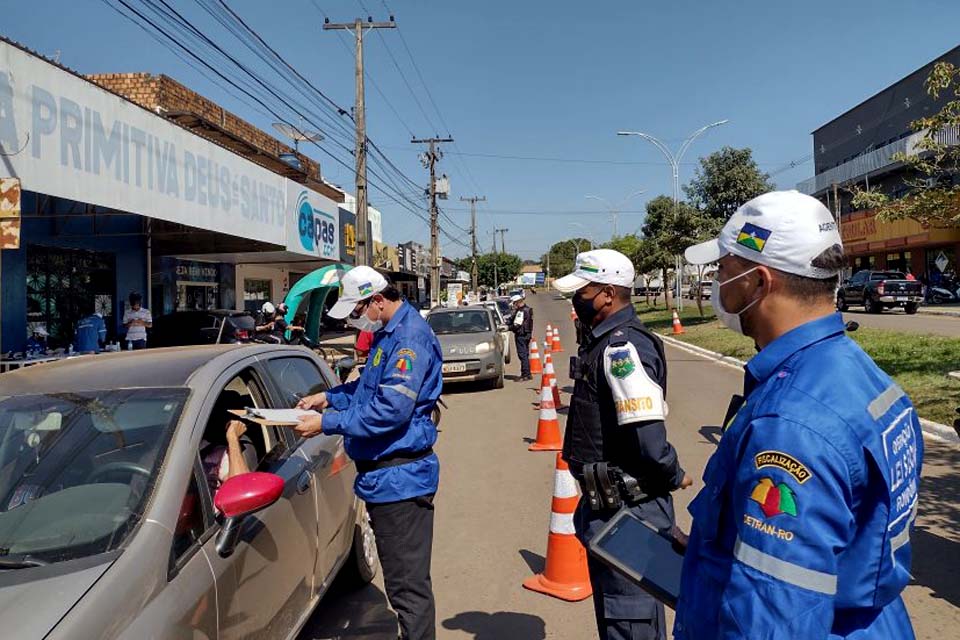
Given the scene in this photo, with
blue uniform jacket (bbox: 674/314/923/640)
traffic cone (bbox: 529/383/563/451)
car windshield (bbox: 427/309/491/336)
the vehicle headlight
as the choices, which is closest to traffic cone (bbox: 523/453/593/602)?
blue uniform jacket (bbox: 674/314/923/640)

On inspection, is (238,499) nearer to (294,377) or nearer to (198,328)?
(294,377)

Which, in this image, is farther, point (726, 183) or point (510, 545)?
point (726, 183)

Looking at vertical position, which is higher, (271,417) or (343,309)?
(343,309)

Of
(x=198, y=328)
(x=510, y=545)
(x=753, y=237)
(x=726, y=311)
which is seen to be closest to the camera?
(x=753, y=237)

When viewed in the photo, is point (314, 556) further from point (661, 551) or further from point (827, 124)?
point (827, 124)

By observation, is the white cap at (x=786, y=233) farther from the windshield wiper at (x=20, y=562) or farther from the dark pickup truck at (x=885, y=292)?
the dark pickup truck at (x=885, y=292)

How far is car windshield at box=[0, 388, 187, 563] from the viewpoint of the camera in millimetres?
2244

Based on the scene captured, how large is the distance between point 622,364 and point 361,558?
8.20 ft

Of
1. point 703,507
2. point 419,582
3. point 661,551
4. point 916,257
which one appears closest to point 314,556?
point 419,582

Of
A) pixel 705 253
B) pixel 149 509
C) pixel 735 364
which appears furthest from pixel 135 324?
pixel 705 253

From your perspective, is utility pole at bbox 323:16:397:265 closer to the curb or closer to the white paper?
the curb

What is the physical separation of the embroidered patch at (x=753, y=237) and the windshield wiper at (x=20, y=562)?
219 cm

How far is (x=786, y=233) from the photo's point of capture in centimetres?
147

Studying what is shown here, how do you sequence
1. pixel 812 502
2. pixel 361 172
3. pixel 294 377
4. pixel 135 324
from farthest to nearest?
pixel 361 172
pixel 135 324
pixel 294 377
pixel 812 502
